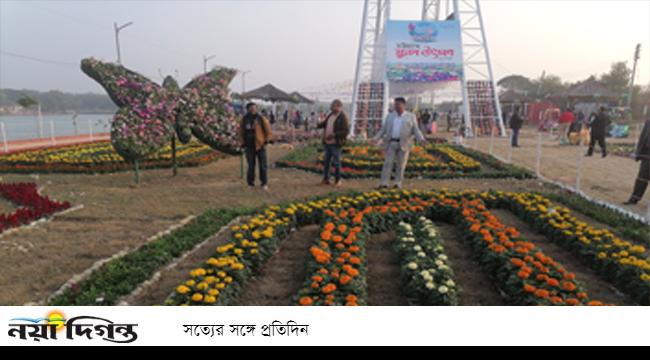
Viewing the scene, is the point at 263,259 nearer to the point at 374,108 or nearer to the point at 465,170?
the point at 465,170

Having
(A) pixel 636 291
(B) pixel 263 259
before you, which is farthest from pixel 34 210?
(A) pixel 636 291

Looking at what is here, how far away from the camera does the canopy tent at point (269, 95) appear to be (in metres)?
21.4

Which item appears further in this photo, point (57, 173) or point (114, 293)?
point (57, 173)

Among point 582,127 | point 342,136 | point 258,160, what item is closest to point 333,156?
point 342,136

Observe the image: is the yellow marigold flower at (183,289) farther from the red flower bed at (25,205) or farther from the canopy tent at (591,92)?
the canopy tent at (591,92)

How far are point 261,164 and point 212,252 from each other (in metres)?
3.78

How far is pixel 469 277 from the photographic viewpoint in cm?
403

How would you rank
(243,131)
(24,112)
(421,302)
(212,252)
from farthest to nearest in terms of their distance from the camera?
(24,112) → (243,131) → (212,252) → (421,302)

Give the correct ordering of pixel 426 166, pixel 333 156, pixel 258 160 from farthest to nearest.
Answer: pixel 426 166
pixel 333 156
pixel 258 160

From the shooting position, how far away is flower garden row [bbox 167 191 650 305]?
10.8ft

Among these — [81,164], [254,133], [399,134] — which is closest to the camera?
[399,134]

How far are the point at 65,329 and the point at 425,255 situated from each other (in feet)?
10.6

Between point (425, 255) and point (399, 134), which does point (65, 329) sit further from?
point (399, 134)

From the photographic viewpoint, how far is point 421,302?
3346 mm
